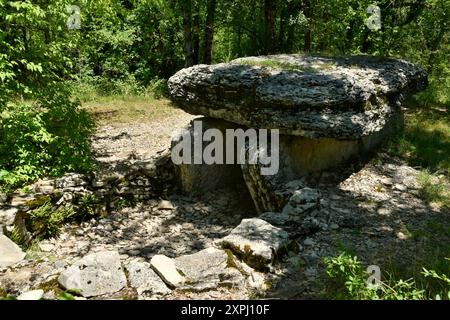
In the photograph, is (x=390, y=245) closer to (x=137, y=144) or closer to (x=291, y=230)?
(x=291, y=230)

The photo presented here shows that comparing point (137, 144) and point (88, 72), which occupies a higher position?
point (88, 72)

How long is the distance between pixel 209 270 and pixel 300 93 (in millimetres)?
3716

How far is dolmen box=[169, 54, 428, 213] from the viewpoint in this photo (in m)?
7.49

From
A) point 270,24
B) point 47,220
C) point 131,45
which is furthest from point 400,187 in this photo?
point 131,45

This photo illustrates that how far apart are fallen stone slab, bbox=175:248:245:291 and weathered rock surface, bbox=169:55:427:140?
3047mm

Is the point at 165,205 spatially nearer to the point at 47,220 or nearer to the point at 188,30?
the point at 47,220

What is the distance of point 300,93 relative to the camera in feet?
24.6

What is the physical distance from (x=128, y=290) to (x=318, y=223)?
3.10 m

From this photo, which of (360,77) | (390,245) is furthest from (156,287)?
(360,77)

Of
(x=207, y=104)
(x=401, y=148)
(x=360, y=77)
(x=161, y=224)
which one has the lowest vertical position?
(x=161, y=224)

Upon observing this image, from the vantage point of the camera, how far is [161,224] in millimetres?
8141

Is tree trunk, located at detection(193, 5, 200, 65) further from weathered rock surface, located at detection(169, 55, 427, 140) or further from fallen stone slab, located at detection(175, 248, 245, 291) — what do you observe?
fallen stone slab, located at detection(175, 248, 245, 291)

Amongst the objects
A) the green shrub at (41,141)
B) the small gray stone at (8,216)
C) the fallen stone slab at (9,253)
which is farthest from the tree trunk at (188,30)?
the fallen stone slab at (9,253)

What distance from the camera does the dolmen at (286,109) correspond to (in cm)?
749
